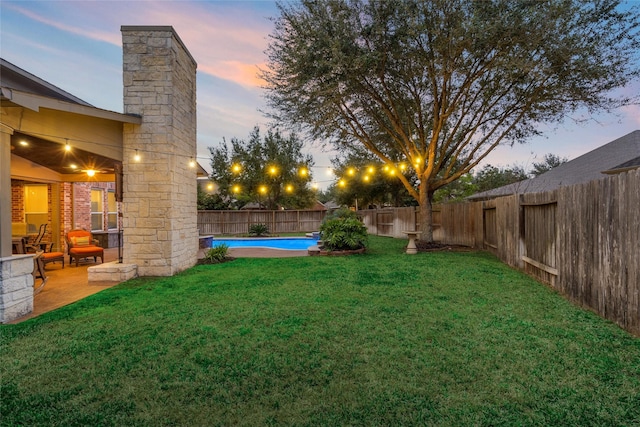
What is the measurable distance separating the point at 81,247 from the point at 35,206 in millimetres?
3130

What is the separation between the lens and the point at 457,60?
335 inches

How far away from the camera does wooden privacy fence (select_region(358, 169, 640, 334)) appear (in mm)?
3342

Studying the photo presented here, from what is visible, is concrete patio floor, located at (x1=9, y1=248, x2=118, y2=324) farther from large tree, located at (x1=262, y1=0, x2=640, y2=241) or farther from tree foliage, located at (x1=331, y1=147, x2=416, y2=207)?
tree foliage, located at (x1=331, y1=147, x2=416, y2=207)

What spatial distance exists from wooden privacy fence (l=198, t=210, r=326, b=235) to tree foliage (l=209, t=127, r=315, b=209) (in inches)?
139

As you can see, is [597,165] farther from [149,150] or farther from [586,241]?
[149,150]

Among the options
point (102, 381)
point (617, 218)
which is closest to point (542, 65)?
point (617, 218)

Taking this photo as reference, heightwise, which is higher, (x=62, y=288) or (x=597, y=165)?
(x=597, y=165)

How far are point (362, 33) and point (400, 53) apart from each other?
121cm

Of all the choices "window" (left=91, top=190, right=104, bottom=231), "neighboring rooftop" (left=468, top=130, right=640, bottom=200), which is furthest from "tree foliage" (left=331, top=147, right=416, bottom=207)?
"window" (left=91, top=190, right=104, bottom=231)

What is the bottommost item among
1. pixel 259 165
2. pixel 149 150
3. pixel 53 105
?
pixel 149 150

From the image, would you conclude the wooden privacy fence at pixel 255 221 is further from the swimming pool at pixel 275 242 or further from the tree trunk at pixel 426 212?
the tree trunk at pixel 426 212

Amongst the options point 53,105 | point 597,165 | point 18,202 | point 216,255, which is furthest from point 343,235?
point 18,202

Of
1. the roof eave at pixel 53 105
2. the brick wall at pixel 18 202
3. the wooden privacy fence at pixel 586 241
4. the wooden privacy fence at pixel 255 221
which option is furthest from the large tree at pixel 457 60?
the wooden privacy fence at pixel 255 221

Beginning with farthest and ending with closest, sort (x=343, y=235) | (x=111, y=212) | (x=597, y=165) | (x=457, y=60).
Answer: (x=111, y=212), (x=597, y=165), (x=343, y=235), (x=457, y=60)
